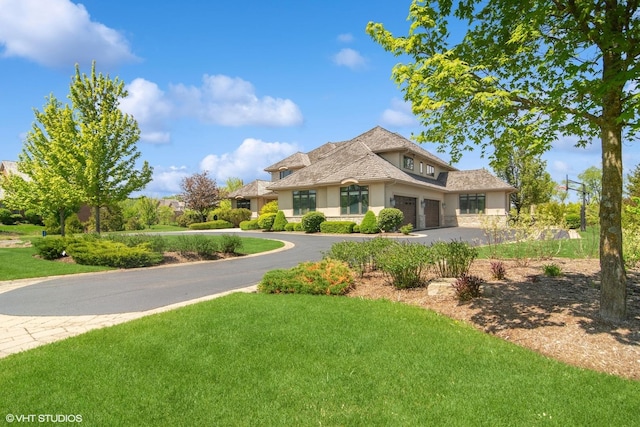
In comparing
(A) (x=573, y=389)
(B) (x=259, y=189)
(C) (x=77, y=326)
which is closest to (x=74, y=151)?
(C) (x=77, y=326)

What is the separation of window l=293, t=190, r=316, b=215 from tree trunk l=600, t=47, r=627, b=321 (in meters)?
26.4

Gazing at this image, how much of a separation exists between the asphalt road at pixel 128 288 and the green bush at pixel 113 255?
2.15 ft

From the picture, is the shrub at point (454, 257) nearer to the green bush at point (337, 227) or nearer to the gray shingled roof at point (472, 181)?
the green bush at point (337, 227)

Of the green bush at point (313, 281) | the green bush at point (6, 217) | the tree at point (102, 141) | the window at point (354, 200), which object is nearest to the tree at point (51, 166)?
the tree at point (102, 141)

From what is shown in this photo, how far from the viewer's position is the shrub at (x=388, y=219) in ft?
85.0

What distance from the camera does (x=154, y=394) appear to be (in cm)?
373

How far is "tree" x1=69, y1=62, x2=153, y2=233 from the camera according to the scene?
682 inches

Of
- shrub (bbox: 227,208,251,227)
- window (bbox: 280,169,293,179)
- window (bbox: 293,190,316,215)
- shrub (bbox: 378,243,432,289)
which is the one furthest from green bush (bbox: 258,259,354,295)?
window (bbox: 280,169,293,179)

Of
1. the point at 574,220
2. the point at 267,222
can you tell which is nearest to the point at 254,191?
the point at 267,222

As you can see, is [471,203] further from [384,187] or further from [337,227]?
[337,227]

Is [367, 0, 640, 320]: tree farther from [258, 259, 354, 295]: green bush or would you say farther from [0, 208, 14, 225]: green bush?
[0, 208, 14, 225]: green bush

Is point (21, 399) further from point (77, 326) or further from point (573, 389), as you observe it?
point (573, 389)

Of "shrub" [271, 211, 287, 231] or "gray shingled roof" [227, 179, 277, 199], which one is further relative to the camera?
"gray shingled roof" [227, 179, 277, 199]

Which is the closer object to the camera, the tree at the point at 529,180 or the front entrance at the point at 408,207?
the front entrance at the point at 408,207
